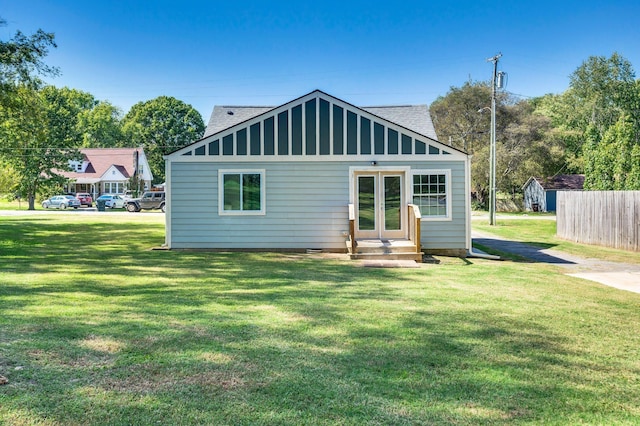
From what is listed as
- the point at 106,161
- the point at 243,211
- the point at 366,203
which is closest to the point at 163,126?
the point at 106,161

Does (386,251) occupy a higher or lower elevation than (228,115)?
lower

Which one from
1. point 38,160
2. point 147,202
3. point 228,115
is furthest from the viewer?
point 38,160

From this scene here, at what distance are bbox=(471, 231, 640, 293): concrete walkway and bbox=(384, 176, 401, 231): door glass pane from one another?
384cm

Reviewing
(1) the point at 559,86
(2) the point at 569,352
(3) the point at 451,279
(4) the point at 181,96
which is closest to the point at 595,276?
(3) the point at 451,279

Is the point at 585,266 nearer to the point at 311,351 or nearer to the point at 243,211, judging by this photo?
the point at 243,211

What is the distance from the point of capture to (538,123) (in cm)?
4191

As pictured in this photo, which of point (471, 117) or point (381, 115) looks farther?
point (471, 117)

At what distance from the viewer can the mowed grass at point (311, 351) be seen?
3.14 meters

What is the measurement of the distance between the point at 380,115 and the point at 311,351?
12393 millimetres

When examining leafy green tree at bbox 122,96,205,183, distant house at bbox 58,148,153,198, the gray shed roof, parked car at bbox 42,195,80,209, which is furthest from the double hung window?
leafy green tree at bbox 122,96,205,183

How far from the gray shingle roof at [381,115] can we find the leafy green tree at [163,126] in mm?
47927

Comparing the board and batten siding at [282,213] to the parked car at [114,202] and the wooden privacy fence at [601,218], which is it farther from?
the parked car at [114,202]

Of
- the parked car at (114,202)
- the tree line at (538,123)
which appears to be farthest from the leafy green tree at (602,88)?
the parked car at (114,202)

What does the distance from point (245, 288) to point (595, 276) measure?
741 centimetres
